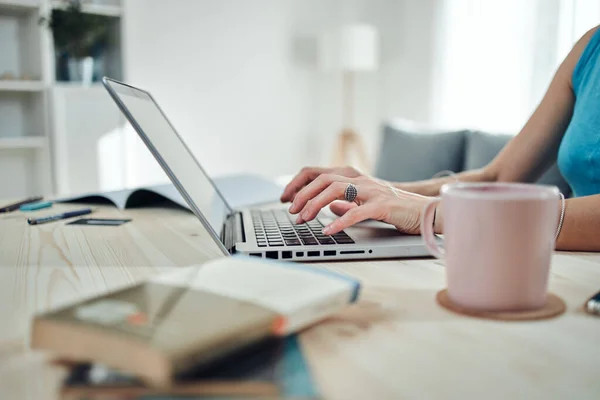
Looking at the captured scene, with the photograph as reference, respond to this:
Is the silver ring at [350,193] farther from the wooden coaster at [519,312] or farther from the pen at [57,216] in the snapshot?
the pen at [57,216]

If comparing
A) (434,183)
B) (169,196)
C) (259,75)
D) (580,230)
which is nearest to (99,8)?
(259,75)

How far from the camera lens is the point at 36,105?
2945mm

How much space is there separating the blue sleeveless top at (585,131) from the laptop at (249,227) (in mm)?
492

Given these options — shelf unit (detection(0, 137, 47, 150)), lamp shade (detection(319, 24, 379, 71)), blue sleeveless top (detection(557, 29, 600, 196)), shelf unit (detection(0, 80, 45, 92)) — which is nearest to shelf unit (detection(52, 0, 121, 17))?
shelf unit (detection(0, 80, 45, 92))

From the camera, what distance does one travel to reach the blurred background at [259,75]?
2887mm

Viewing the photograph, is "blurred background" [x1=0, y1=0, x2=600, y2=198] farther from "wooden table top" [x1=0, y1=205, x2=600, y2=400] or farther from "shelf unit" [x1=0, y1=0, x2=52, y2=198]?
"wooden table top" [x1=0, y1=205, x2=600, y2=400]

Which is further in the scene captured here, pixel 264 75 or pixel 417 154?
pixel 264 75

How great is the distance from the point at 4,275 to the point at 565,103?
3.68 feet

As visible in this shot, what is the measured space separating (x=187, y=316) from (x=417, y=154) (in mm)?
1975

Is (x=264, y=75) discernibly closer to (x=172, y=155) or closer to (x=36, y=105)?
(x=36, y=105)

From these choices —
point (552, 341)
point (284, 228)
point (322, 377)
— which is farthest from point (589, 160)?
point (322, 377)

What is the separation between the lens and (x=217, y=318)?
364 mm

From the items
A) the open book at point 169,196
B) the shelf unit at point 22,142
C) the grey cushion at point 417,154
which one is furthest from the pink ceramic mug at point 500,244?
the shelf unit at point 22,142

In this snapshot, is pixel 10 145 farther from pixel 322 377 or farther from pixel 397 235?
pixel 322 377
